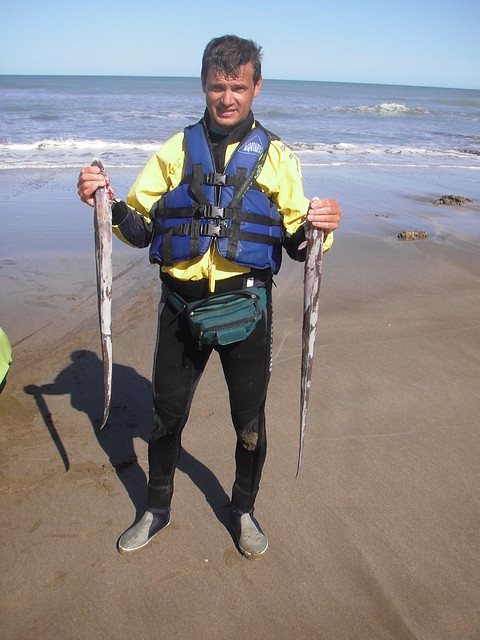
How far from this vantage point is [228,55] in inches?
101

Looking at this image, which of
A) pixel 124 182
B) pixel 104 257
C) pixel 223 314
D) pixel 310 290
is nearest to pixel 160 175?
pixel 104 257

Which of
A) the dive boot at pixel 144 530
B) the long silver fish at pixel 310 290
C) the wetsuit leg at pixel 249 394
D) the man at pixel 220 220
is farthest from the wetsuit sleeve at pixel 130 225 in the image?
the dive boot at pixel 144 530

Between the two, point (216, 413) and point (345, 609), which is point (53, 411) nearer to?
point (216, 413)

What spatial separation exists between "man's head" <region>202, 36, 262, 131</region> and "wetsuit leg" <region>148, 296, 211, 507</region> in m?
1.03

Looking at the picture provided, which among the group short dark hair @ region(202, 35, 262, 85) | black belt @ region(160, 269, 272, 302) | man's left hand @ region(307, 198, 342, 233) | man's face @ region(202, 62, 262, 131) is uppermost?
short dark hair @ region(202, 35, 262, 85)

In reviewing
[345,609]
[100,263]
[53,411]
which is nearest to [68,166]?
[53,411]

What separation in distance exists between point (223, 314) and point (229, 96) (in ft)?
3.53

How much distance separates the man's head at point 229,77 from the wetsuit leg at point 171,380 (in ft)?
3.38

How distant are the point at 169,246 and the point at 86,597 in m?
1.82

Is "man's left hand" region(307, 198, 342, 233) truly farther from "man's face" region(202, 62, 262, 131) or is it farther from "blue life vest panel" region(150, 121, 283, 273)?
"man's face" region(202, 62, 262, 131)

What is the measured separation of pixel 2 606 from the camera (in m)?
2.58

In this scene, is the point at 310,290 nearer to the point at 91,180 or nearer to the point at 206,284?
the point at 206,284

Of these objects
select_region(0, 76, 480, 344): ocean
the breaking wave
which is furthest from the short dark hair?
the breaking wave

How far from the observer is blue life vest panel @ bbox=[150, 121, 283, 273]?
265cm
